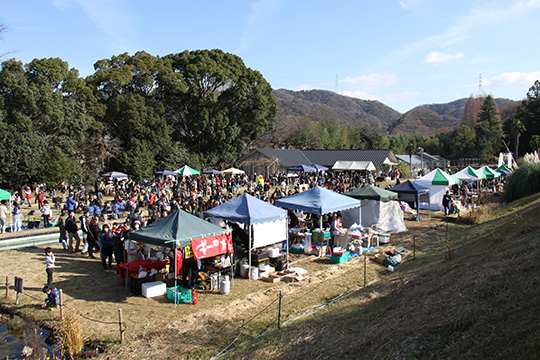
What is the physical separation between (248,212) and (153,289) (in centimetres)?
309

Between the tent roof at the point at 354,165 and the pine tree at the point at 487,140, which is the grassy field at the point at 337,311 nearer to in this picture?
the tent roof at the point at 354,165

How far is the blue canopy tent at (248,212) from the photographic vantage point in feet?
32.8

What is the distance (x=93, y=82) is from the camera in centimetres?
3506

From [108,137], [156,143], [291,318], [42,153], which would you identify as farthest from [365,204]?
[108,137]

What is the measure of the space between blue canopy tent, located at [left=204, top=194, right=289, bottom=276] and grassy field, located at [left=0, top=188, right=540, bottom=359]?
1.63 meters

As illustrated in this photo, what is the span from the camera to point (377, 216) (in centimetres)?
1523

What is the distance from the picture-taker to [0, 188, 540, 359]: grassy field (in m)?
4.52

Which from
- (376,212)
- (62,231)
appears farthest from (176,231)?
(376,212)

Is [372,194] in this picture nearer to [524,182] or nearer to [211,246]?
[211,246]

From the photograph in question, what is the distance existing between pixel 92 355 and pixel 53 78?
94.2ft

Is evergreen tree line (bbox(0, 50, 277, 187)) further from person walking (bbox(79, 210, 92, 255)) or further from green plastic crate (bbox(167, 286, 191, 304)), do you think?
green plastic crate (bbox(167, 286, 191, 304))

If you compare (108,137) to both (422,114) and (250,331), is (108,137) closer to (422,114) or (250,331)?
(250,331)

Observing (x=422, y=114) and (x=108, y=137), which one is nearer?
(x=108, y=137)

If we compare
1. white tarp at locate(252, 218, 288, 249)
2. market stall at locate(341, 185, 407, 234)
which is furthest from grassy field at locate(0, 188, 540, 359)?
market stall at locate(341, 185, 407, 234)
